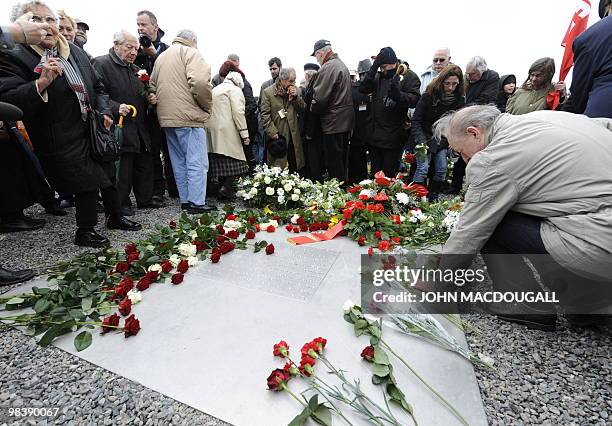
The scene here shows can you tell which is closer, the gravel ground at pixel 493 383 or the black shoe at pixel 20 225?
the gravel ground at pixel 493 383

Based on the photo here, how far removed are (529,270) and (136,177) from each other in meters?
4.31

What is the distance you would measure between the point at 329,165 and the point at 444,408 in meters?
4.16

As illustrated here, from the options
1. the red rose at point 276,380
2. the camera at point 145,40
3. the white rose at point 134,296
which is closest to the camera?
the red rose at point 276,380

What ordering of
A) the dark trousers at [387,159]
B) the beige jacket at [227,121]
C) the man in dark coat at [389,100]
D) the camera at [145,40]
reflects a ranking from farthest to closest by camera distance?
the dark trousers at [387,159]
the beige jacket at [227,121]
the man in dark coat at [389,100]
the camera at [145,40]

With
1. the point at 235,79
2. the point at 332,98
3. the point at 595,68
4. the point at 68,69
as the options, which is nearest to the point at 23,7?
the point at 68,69

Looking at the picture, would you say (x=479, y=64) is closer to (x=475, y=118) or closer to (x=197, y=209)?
(x=475, y=118)

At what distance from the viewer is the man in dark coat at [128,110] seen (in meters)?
3.65

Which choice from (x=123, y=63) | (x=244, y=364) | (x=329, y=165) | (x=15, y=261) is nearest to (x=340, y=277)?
(x=244, y=364)

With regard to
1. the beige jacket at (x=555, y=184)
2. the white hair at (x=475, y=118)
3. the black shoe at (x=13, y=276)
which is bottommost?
the black shoe at (x=13, y=276)

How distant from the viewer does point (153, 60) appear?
4.52 metres

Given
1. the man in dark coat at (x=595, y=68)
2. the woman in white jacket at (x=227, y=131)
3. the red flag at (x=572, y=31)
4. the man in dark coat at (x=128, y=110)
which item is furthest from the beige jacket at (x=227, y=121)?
the red flag at (x=572, y=31)

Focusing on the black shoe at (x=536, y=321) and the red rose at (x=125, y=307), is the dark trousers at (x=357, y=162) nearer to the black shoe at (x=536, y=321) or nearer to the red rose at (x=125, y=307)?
the black shoe at (x=536, y=321)

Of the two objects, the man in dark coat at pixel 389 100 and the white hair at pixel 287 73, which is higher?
the white hair at pixel 287 73

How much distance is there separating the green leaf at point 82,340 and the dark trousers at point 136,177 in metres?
2.59
